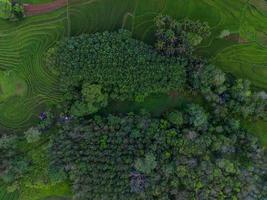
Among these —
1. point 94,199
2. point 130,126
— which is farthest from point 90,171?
point 130,126

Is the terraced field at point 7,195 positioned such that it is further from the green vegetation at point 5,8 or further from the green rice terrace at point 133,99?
the green vegetation at point 5,8

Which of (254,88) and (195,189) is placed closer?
(195,189)

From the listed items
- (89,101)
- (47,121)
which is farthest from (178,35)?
(47,121)

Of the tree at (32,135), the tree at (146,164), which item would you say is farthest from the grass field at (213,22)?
the tree at (146,164)

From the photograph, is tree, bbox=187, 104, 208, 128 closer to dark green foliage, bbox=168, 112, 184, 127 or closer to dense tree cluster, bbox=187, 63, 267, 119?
dark green foliage, bbox=168, 112, 184, 127

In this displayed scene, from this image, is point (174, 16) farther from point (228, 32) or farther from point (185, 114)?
point (185, 114)
